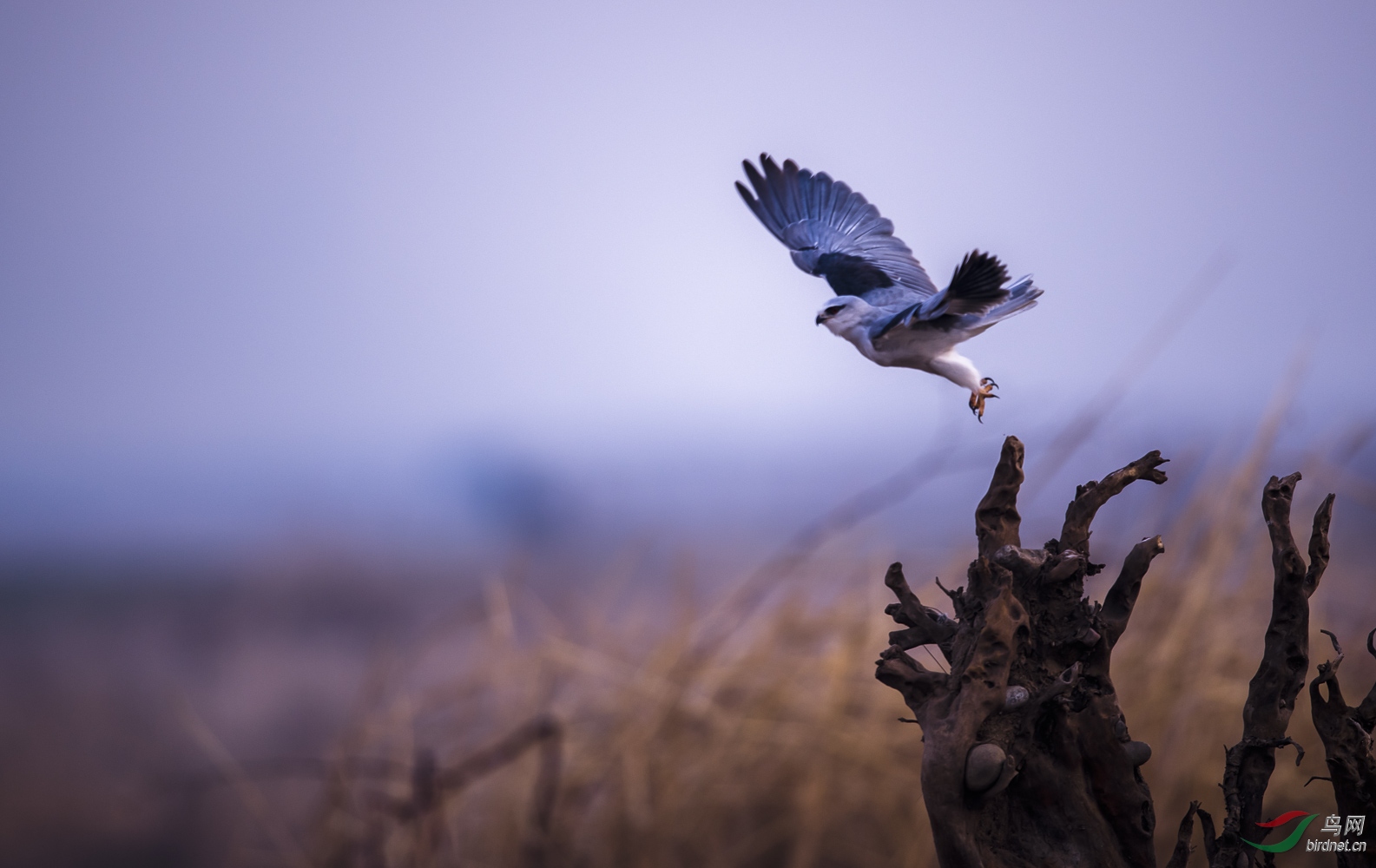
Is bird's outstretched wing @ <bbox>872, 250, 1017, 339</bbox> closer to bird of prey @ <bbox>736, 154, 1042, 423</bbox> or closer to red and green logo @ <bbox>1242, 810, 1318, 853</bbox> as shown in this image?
bird of prey @ <bbox>736, 154, 1042, 423</bbox>

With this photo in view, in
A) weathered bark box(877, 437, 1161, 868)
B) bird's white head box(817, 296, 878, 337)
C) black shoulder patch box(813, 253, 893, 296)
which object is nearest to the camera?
weathered bark box(877, 437, 1161, 868)

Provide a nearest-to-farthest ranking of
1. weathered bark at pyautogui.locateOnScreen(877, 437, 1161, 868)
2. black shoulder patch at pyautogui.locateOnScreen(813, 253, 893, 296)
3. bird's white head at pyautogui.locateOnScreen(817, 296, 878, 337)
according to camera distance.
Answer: weathered bark at pyautogui.locateOnScreen(877, 437, 1161, 868) < bird's white head at pyautogui.locateOnScreen(817, 296, 878, 337) < black shoulder patch at pyautogui.locateOnScreen(813, 253, 893, 296)

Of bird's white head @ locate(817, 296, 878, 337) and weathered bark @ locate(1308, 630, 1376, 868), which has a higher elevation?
bird's white head @ locate(817, 296, 878, 337)

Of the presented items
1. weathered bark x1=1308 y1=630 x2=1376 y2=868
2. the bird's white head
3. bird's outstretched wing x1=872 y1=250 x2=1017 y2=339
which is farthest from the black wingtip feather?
weathered bark x1=1308 y1=630 x2=1376 y2=868

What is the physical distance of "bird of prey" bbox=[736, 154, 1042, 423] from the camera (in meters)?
0.69

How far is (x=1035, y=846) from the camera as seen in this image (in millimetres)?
621

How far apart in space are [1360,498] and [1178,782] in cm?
59

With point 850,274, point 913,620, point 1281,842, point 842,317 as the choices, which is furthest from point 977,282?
point 1281,842

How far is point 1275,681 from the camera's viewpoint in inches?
25.0

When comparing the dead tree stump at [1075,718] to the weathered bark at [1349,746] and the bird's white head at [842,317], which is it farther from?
the bird's white head at [842,317]

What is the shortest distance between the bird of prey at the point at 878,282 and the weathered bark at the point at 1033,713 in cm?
16

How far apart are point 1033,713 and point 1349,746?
22 cm

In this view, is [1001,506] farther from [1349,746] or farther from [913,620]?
[1349,746]

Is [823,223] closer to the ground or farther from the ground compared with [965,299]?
farther from the ground
